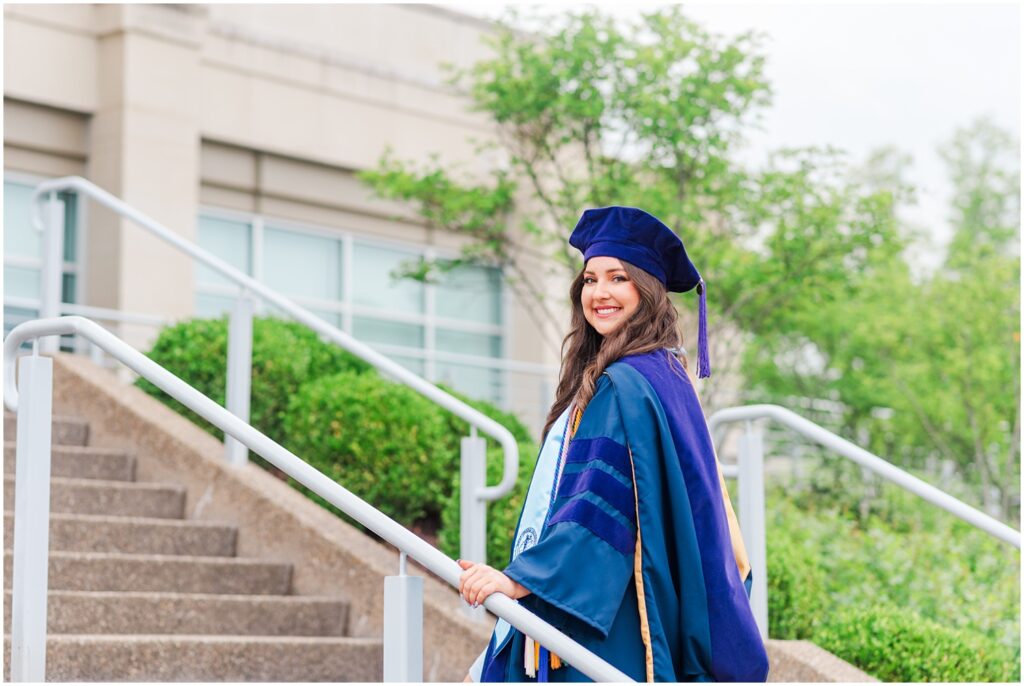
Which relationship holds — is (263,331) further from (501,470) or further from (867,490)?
(867,490)

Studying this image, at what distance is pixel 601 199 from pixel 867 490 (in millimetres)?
3934

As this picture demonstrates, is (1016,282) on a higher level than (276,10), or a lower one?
lower

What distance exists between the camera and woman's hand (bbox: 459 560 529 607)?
9.88 ft

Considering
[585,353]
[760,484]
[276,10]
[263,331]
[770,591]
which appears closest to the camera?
[585,353]

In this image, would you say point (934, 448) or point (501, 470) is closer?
point (501, 470)

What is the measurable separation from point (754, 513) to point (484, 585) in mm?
2400

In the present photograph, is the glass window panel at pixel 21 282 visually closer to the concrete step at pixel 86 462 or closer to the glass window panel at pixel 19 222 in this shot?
the glass window panel at pixel 19 222

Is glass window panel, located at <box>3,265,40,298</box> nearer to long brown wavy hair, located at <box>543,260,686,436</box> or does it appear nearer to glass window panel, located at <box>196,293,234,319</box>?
glass window panel, located at <box>196,293,234,319</box>

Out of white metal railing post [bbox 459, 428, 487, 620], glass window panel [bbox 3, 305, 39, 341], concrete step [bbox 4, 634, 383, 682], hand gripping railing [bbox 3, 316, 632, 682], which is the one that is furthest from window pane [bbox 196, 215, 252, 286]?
hand gripping railing [bbox 3, 316, 632, 682]

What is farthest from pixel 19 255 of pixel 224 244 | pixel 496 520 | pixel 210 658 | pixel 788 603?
pixel 788 603

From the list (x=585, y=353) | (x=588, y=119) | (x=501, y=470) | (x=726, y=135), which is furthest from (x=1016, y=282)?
(x=585, y=353)

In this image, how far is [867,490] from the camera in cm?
1155

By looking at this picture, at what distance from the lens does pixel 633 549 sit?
3.08 meters

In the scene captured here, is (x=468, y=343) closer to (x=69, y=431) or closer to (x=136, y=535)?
(x=69, y=431)
